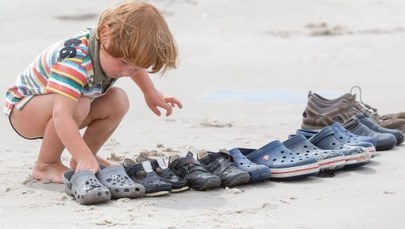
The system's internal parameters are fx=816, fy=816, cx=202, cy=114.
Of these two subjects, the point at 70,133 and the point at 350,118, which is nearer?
the point at 70,133

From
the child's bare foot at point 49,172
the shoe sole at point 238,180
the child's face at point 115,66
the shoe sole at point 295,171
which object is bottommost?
the child's bare foot at point 49,172

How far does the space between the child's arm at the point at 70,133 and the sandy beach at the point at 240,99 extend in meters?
0.20

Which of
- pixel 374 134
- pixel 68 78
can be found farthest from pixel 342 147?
pixel 68 78

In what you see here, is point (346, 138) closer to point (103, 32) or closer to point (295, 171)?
point (295, 171)

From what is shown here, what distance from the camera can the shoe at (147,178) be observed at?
3727 mm

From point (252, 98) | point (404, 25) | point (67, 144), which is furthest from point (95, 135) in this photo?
point (404, 25)

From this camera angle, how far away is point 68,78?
3.87 metres

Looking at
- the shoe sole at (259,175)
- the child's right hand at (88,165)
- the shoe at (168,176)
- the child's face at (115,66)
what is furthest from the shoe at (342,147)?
the child's right hand at (88,165)

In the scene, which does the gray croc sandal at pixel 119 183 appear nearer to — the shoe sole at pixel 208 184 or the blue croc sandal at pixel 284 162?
the shoe sole at pixel 208 184

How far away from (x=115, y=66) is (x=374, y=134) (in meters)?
1.83

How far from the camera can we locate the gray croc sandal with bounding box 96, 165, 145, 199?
366 cm

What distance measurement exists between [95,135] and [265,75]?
386 cm

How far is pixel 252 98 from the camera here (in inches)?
279

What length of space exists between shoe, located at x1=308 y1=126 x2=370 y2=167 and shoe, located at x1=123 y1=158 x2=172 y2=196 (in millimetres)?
1028
